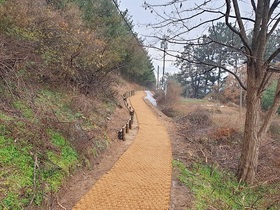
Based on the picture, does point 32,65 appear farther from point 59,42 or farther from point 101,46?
point 101,46

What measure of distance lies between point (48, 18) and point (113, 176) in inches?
273

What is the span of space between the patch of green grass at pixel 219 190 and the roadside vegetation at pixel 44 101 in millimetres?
2837

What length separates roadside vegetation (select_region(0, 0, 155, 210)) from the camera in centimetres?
424

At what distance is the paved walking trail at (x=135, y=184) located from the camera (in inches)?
179

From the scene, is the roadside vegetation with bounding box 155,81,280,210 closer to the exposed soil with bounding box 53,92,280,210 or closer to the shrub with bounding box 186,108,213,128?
the exposed soil with bounding box 53,92,280,210

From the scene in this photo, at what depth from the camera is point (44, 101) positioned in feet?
25.2

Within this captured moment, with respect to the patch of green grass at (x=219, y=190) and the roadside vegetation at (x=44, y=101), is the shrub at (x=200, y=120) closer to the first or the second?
the roadside vegetation at (x=44, y=101)

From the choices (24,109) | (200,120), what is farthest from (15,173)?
(200,120)

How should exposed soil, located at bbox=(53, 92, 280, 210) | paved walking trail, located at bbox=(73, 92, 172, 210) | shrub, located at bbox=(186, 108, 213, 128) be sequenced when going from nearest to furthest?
1. paved walking trail, located at bbox=(73, 92, 172, 210)
2. exposed soil, located at bbox=(53, 92, 280, 210)
3. shrub, located at bbox=(186, 108, 213, 128)

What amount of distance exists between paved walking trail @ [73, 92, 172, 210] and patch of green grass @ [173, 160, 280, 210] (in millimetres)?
620

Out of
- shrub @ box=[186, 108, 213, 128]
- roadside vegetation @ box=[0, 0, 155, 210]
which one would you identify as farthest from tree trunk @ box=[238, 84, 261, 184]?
shrub @ box=[186, 108, 213, 128]

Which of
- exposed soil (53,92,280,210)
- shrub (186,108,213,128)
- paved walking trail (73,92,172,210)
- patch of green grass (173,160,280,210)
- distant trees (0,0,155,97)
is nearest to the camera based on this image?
paved walking trail (73,92,172,210)

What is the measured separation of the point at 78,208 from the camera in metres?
4.24

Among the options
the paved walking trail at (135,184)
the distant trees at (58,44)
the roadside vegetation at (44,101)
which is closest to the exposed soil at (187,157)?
the paved walking trail at (135,184)
